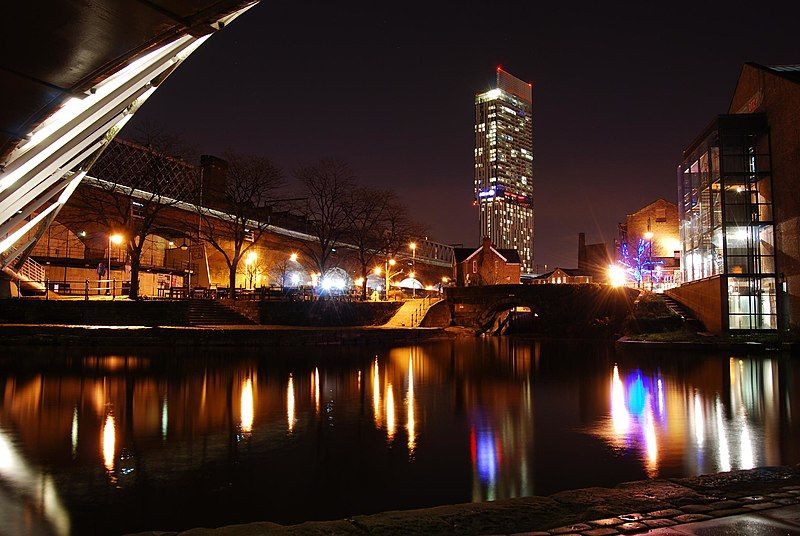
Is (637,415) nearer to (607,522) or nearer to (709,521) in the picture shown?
(709,521)

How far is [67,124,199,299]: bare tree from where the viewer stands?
136ft

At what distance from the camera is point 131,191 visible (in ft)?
139

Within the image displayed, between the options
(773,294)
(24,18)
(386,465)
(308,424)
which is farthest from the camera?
(773,294)

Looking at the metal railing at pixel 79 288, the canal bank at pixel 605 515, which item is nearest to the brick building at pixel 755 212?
the canal bank at pixel 605 515

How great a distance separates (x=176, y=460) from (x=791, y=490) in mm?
7307

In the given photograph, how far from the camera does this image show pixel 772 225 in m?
37.3

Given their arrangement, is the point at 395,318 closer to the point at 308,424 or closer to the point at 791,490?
the point at 308,424

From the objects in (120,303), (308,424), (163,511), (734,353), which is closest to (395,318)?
(120,303)

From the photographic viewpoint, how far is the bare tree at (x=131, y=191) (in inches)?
1628

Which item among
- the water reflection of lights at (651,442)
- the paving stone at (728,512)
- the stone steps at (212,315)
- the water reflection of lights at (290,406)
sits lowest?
the water reflection of lights at (651,442)

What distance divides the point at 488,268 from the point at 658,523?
82397 mm

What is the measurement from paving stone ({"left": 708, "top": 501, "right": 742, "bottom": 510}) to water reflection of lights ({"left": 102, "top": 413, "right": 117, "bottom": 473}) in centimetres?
694

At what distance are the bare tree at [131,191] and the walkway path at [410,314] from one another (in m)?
20.5

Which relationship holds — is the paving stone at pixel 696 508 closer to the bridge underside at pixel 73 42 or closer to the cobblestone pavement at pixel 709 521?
the cobblestone pavement at pixel 709 521
